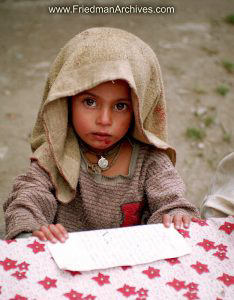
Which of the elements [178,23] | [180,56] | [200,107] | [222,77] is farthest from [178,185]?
[178,23]

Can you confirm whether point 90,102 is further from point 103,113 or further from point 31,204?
point 31,204

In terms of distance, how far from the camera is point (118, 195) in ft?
6.77

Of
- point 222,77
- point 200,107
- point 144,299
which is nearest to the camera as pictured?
point 144,299

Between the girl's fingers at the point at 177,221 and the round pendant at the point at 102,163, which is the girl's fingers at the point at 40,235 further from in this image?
the round pendant at the point at 102,163

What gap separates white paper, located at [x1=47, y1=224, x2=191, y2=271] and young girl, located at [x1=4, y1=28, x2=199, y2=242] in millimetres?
112

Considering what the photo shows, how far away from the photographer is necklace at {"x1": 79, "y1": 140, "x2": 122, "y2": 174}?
6.83 ft

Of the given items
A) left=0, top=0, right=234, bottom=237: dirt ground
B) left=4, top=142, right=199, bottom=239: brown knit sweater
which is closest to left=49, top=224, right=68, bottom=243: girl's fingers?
left=4, top=142, right=199, bottom=239: brown knit sweater

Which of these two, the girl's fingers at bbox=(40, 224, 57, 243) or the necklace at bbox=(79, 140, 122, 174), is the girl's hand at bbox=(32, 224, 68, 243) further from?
the necklace at bbox=(79, 140, 122, 174)

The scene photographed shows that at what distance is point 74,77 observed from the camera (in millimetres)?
1813

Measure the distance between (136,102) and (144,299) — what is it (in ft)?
2.68

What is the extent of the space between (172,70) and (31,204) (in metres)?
3.41

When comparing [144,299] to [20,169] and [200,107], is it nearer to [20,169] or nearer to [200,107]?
[20,169]

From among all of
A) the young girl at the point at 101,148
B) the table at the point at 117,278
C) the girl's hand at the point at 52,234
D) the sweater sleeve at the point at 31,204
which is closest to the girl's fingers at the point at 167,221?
the young girl at the point at 101,148

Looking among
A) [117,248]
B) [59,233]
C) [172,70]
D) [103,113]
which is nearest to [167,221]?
[117,248]
